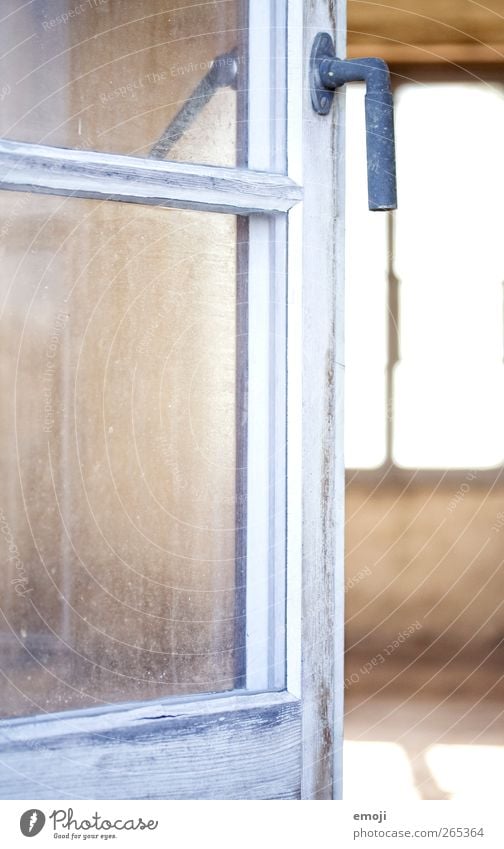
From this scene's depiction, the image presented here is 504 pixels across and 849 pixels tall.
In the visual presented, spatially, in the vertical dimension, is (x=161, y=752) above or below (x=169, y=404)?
below

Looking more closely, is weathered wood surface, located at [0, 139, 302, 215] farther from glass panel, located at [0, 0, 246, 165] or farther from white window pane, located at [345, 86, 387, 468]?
white window pane, located at [345, 86, 387, 468]

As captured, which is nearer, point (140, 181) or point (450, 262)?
point (140, 181)

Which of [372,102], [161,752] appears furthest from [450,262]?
[161,752]

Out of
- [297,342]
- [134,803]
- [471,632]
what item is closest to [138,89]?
[297,342]

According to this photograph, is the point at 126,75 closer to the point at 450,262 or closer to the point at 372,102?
the point at 372,102

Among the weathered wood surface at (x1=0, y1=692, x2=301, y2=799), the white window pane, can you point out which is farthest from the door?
the white window pane

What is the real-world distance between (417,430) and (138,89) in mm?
2042

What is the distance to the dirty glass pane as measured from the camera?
1.92 ft

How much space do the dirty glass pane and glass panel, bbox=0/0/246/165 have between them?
44 millimetres

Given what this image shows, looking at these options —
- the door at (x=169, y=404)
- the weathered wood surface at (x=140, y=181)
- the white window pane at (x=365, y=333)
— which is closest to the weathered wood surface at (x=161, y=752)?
the door at (x=169, y=404)

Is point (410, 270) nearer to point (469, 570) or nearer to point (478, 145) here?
point (478, 145)

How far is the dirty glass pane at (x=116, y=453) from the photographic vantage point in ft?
1.92

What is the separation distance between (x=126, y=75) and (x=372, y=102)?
16cm

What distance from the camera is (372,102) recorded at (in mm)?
649
